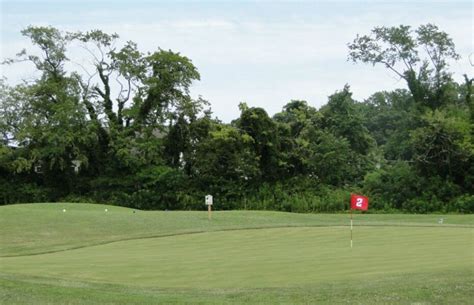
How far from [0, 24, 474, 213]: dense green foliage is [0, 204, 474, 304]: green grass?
15.0 metres

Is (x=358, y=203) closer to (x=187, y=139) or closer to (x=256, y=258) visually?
(x=256, y=258)

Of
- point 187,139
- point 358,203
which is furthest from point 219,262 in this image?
point 187,139

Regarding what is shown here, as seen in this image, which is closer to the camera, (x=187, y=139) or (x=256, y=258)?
(x=256, y=258)

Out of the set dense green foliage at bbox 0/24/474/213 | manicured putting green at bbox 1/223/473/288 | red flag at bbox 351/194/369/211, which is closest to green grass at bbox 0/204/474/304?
manicured putting green at bbox 1/223/473/288

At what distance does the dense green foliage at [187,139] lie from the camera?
37625 mm

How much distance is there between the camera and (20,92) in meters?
41.5

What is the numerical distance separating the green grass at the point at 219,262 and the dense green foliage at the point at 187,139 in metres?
15.0

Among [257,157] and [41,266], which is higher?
[257,157]

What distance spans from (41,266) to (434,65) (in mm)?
33875

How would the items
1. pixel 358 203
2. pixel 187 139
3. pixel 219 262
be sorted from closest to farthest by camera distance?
1. pixel 219 262
2. pixel 358 203
3. pixel 187 139

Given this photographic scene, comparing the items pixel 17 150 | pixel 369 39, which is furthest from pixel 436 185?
pixel 17 150

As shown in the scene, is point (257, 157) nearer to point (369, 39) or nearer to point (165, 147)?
point (165, 147)

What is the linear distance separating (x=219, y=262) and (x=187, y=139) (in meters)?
28.9

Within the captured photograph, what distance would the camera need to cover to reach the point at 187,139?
135 feet
